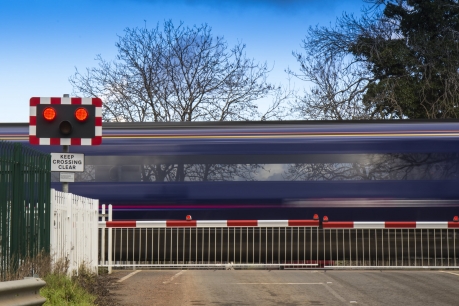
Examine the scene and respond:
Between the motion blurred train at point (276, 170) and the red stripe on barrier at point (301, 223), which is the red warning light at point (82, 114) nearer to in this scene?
the red stripe on barrier at point (301, 223)

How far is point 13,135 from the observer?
80.4 feet

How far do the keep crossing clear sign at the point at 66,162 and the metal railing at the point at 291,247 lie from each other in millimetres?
5754

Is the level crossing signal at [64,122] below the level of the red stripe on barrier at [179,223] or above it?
above

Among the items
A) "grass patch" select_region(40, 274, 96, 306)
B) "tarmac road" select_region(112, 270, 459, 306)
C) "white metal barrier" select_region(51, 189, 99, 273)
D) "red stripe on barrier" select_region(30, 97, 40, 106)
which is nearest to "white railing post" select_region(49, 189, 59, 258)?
"white metal barrier" select_region(51, 189, 99, 273)

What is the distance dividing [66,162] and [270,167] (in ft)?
38.6

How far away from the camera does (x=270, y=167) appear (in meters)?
24.5

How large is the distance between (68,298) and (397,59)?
29551 mm

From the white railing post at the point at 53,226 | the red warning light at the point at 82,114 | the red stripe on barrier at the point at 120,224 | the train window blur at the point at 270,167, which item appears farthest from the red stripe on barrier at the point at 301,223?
the white railing post at the point at 53,226

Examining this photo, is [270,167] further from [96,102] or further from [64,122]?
[64,122]

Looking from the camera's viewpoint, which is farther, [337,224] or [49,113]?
[337,224]

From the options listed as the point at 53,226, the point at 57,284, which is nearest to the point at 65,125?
the point at 53,226

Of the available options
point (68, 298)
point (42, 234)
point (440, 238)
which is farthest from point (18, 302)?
point (440, 238)

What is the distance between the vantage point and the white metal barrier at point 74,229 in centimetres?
1224

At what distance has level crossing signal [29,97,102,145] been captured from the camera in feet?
43.6
